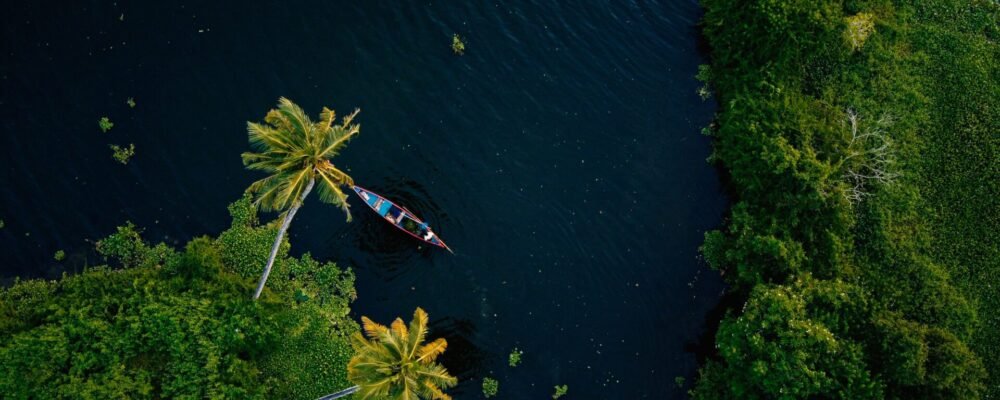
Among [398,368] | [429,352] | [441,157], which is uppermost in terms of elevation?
[441,157]

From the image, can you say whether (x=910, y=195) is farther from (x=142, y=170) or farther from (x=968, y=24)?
(x=142, y=170)

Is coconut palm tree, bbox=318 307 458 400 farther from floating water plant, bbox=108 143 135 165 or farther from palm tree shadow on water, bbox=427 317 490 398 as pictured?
floating water plant, bbox=108 143 135 165

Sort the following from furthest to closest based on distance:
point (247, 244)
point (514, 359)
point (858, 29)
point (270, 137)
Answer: point (858, 29) < point (247, 244) < point (514, 359) < point (270, 137)

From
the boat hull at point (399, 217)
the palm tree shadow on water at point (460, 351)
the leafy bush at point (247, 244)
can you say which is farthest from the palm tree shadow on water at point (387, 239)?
the palm tree shadow on water at point (460, 351)

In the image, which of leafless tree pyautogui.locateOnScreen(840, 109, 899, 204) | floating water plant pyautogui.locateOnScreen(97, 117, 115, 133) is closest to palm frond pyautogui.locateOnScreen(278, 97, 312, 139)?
floating water plant pyautogui.locateOnScreen(97, 117, 115, 133)

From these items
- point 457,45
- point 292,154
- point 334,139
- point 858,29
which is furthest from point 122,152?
point 858,29

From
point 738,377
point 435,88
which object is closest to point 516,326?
point 738,377

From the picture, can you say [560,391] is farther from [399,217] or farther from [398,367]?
[399,217]
